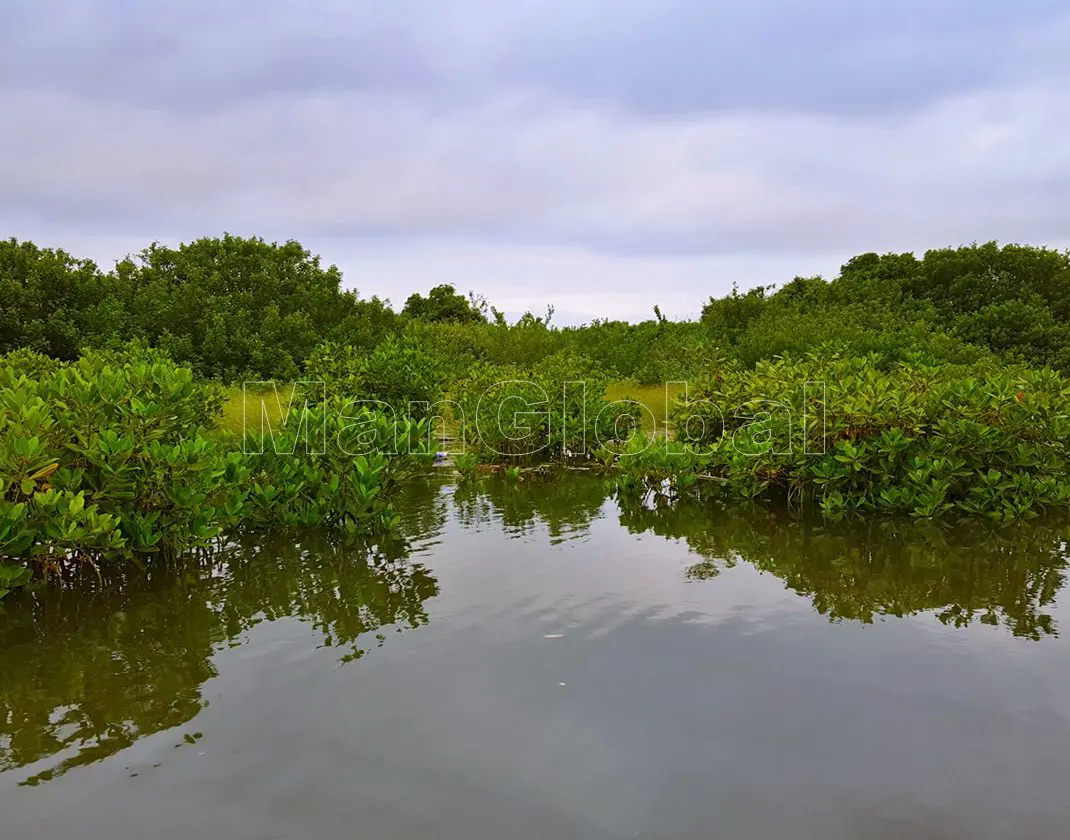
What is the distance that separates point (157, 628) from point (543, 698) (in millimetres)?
2519

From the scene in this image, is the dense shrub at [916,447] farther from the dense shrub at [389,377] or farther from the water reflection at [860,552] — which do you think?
the dense shrub at [389,377]

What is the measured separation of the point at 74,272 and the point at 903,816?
21389mm

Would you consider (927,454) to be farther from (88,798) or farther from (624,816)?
(88,798)

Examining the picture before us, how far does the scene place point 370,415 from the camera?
676 cm

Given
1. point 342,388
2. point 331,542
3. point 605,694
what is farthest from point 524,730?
point 342,388

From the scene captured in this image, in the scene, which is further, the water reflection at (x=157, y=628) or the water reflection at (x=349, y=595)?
the water reflection at (x=349, y=595)

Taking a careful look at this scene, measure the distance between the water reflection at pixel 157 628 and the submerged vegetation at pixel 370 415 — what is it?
1.04 ft

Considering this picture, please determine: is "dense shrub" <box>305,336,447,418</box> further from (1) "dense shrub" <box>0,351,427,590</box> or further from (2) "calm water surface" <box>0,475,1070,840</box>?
(2) "calm water surface" <box>0,475,1070,840</box>

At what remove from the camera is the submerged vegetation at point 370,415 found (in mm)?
5176

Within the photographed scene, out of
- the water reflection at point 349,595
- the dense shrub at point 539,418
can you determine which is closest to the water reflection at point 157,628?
the water reflection at point 349,595

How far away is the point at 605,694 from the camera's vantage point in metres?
3.86

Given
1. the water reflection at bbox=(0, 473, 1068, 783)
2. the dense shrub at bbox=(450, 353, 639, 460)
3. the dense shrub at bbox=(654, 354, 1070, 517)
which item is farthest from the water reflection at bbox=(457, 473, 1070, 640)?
the dense shrub at bbox=(450, 353, 639, 460)

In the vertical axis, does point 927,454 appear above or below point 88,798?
above

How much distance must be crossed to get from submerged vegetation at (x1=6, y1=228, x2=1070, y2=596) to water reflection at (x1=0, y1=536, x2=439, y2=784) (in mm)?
317
